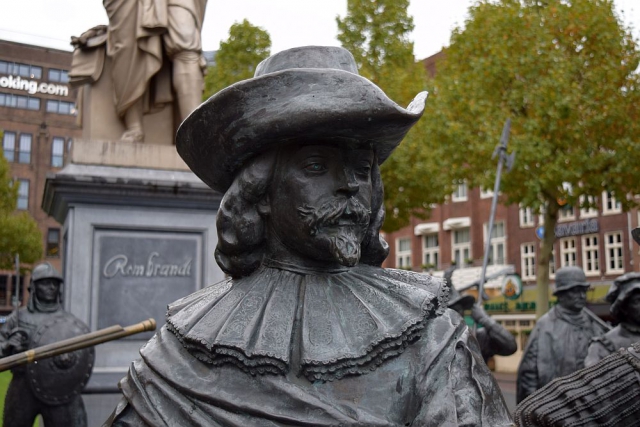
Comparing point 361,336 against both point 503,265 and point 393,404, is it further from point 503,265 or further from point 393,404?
point 503,265

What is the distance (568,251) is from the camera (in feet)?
128

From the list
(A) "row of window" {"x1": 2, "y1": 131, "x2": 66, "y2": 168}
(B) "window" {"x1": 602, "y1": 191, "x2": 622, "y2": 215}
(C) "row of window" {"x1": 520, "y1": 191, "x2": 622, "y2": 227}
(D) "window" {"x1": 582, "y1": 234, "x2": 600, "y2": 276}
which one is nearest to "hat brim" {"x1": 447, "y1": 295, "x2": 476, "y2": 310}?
(C) "row of window" {"x1": 520, "y1": 191, "x2": 622, "y2": 227}

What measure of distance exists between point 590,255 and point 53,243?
3462 cm

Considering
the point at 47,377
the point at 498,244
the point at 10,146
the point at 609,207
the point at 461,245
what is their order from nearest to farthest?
1. the point at 47,377
2. the point at 609,207
3. the point at 498,244
4. the point at 461,245
5. the point at 10,146

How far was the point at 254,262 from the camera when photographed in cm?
243

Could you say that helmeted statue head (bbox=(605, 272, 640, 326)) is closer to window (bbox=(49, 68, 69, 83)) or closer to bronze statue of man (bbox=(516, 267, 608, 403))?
bronze statue of man (bbox=(516, 267, 608, 403))

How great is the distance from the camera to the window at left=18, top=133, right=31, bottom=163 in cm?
5778

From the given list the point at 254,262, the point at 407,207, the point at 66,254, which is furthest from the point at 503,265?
the point at 254,262

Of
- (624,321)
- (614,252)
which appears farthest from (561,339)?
(614,252)

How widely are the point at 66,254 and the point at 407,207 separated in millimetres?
19422

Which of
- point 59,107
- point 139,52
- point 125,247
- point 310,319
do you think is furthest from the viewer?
point 59,107

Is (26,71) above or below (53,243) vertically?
above

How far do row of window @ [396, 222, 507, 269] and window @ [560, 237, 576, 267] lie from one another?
352cm

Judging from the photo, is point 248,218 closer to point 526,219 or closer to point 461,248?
point 526,219
